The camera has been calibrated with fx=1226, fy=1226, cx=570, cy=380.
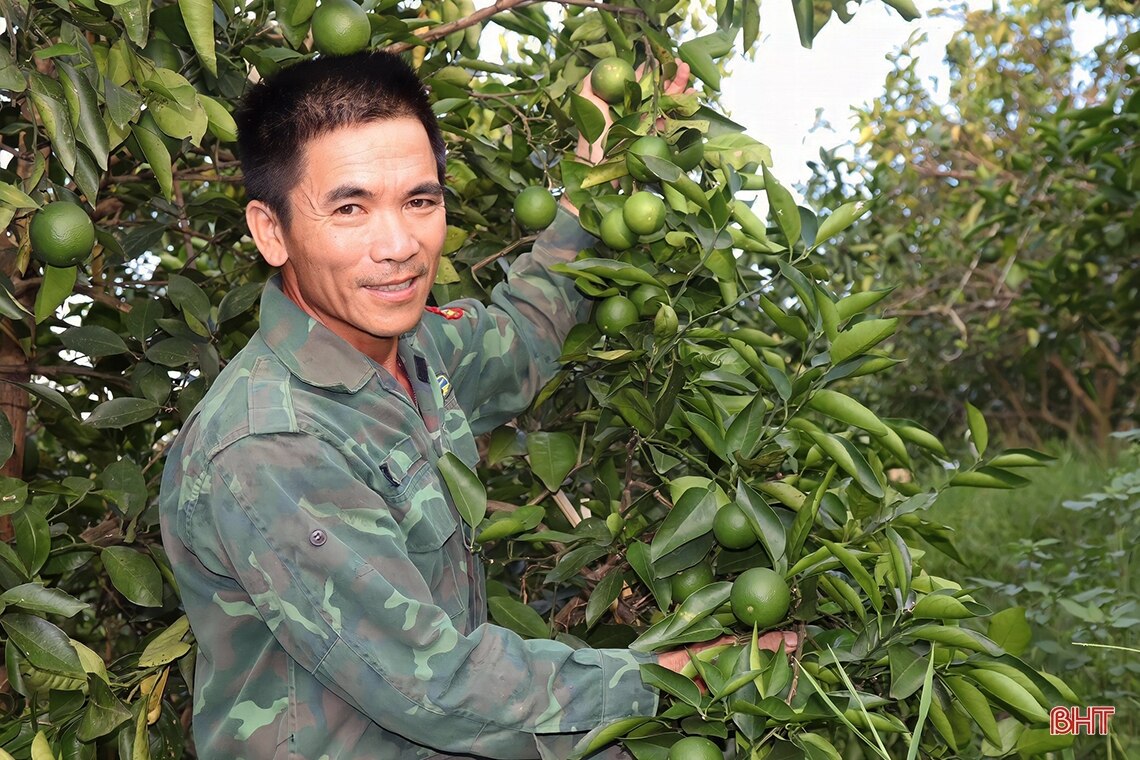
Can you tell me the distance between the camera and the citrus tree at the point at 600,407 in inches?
55.9

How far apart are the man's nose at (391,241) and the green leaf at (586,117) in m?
0.35

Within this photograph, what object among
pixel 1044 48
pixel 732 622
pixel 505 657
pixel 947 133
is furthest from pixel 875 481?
pixel 1044 48

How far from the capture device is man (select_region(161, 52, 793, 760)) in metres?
1.42

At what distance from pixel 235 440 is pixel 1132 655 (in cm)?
252

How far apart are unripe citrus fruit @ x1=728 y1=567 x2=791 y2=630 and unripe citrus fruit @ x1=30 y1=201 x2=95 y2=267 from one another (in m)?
1.00

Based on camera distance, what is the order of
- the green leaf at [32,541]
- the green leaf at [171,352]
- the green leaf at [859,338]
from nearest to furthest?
the green leaf at [859,338], the green leaf at [32,541], the green leaf at [171,352]

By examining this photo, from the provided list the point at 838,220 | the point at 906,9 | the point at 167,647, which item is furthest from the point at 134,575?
the point at 906,9

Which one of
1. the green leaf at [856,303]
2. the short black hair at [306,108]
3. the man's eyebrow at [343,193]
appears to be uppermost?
the short black hair at [306,108]

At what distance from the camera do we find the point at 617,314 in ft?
5.75

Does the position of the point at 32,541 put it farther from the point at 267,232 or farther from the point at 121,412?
the point at 267,232

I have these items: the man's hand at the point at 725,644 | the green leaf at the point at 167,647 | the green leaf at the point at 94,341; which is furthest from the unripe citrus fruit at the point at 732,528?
the green leaf at the point at 94,341

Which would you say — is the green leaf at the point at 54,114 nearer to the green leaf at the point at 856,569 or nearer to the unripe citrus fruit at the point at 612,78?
the unripe citrus fruit at the point at 612,78

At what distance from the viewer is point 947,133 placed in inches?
199

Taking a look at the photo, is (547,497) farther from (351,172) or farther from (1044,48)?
(1044,48)
